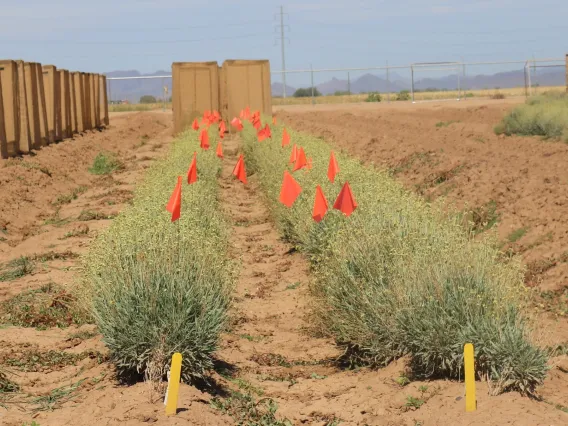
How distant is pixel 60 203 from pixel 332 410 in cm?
1166

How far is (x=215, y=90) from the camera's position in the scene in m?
31.3

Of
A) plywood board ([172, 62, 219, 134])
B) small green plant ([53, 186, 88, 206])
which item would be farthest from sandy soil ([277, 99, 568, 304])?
small green plant ([53, 186, 88, 206])

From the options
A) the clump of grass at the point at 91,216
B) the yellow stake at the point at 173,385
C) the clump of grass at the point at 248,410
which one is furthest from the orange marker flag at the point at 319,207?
the clump of grass at the point at 91,216

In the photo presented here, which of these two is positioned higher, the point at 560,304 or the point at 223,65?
the point at 223,65

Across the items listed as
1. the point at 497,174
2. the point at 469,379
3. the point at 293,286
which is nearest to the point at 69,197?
the point at 497,174

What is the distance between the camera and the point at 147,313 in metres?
6.57

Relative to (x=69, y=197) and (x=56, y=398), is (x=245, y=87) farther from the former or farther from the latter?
(x=56, y=398)

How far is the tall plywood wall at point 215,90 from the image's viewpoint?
31.2 meters

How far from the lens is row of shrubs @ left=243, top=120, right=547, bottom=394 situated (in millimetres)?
6105

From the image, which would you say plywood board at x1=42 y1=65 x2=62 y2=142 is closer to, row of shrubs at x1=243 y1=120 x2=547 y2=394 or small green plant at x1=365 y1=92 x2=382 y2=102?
row of shrubs at x1=243 y1=120 x2=547 y2=394

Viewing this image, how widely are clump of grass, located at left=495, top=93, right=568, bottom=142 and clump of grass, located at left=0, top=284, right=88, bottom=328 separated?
1316 cm

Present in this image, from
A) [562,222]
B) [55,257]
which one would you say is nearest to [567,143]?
[562,222]

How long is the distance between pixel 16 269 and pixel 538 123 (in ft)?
50.5

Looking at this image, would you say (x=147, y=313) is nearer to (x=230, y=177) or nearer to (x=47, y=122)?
(x=230, y=177)
